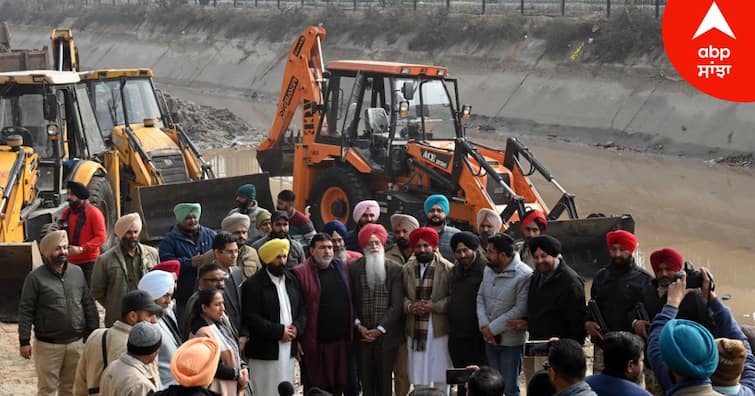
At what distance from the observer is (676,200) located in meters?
20.4

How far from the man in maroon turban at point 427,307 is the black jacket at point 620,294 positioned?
110 cm

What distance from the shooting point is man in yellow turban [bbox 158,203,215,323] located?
8.38 m

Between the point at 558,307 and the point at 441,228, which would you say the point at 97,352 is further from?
the point at 441,228

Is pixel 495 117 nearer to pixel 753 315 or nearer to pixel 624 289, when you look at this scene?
pixel 753 315

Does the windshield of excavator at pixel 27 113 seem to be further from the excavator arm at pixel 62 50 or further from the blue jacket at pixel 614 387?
the blue jacket at pixel 614 387

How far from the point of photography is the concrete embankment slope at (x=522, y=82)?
26.2m

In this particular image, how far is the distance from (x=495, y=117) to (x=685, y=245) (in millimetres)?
15427

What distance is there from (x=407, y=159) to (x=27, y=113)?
4.69 meters

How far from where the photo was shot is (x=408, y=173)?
13.9 m

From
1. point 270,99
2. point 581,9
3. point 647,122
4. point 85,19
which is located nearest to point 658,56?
point 647,122

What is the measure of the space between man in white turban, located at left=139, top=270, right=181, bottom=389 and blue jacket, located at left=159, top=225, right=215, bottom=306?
193 cm

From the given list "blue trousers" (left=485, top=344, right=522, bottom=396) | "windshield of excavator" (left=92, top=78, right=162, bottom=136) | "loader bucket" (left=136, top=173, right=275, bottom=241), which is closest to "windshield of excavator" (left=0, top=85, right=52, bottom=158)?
"loader bucket" (left=136, top=173, right=275, bottom=241)

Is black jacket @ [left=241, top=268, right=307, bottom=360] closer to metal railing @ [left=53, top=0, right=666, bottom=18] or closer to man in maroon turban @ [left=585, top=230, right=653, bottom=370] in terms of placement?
man in maroon turban @ [left=585, top=230, right=653, bottom=370]

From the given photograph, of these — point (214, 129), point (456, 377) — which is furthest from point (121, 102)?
point (214, 129)
